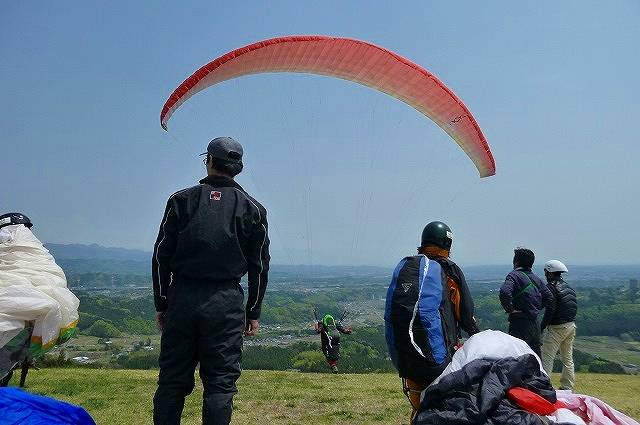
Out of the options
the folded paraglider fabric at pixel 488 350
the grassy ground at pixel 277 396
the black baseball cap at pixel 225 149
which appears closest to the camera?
the folded paraglider fabric at pixel 488 350

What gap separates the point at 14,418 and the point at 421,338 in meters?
2.50

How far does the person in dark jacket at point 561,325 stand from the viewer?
795 centimetres

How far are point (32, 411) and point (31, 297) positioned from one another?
2260 millimetres

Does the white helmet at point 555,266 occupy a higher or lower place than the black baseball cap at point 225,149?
lower

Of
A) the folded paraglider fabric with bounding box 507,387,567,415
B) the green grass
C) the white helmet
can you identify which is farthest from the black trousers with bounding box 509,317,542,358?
the green grass

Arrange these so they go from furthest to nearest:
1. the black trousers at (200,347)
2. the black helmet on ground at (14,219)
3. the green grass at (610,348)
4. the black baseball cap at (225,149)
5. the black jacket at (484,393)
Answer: the green grass at (610,348)
the black helmet on ground at (14,219)
the black baseball cap at (225,149)
the black trousers at (200,347)
the black jacket at (484,393)

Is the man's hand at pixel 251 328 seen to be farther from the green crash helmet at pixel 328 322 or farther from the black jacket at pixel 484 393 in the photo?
the green crash helmet at pixel 328 322

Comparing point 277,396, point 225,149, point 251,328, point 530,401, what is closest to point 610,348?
point 277,396

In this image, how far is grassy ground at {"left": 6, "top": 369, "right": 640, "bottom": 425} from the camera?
5.32m

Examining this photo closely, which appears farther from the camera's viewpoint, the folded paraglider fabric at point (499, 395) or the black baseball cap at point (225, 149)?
the black baseball cap at point (225, 149)

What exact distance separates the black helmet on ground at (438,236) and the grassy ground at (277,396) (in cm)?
213

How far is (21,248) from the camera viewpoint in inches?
177

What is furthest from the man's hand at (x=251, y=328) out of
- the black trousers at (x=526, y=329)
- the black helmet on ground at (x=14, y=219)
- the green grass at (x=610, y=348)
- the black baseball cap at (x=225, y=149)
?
the green grass at (x=610, y=348)

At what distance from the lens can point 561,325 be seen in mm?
8070
